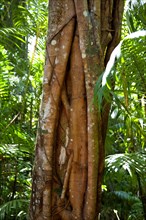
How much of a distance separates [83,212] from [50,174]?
26cm

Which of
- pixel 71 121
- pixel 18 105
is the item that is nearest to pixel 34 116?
pixel 18 105

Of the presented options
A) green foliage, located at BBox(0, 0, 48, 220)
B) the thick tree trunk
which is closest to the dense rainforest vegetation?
green foliage, located at BBox(0, 0, 48, 220)

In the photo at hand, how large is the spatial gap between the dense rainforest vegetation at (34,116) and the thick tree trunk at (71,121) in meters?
0.16

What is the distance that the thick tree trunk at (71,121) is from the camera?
169 centimetres

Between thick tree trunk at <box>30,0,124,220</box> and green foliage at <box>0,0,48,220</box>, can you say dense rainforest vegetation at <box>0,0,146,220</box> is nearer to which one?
green foliage at <box>0,0,48,220</box>

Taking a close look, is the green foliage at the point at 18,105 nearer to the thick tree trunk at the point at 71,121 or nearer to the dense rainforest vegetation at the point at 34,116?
the dense rainforest vegetation at the point at 34,116

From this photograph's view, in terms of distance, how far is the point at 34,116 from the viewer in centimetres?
378

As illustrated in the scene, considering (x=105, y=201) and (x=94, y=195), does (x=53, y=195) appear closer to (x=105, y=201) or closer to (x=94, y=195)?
(x=94, y=195)

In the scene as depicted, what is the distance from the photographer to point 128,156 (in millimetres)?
2057

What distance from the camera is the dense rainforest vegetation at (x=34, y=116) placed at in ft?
5.82

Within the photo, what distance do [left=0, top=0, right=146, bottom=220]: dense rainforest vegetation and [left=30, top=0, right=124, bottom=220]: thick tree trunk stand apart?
0.52 ft

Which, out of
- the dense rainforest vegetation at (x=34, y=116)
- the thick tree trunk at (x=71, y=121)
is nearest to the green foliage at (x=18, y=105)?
the dense rainforest vegetation at (x=34, y=116)

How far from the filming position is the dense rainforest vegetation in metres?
1.77

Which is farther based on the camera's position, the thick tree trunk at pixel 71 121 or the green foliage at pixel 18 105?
the green foliage at pixel 18 105
